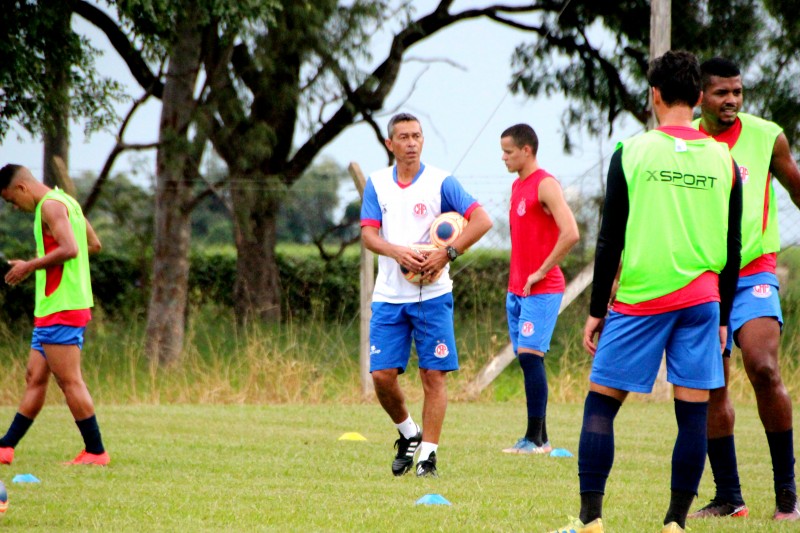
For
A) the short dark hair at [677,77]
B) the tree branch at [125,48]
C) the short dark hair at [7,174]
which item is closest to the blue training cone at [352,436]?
the short dark hair at [7,174]

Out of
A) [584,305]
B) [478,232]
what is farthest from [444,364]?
[584,305]

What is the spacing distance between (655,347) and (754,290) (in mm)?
1118

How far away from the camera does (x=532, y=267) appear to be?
7.70m

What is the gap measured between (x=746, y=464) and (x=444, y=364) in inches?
86.7

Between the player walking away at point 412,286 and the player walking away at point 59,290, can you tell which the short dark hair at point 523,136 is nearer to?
the player walking away at point 412,286

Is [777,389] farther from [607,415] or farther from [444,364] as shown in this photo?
[444,364]

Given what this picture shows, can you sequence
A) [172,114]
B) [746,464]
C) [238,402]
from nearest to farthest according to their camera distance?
[746,464], [238,402], [172,114]

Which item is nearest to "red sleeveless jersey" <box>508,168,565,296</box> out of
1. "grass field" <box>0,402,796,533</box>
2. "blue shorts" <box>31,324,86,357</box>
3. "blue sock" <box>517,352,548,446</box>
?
"blue sock" <box>517,352,548,446</box>

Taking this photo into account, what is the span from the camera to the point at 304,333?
12297mm

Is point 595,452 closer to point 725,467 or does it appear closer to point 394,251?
point 725,467

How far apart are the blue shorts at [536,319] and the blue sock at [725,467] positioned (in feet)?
8.61

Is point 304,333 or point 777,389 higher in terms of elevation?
point 777,389

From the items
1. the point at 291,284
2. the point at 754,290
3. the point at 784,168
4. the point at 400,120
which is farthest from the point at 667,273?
the point at 291,284

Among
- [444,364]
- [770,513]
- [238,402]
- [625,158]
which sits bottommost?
[238,402]
